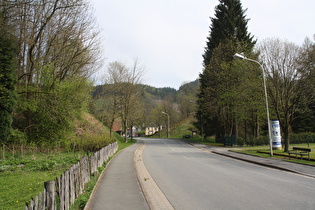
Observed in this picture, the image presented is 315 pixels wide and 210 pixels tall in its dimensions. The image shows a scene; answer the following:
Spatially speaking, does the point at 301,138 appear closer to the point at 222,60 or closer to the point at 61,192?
the point at 222,60

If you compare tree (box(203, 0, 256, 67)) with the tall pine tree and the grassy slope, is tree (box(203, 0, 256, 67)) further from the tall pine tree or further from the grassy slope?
the grassy slope

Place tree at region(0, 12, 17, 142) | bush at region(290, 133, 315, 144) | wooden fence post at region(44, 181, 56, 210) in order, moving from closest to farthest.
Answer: wooden fence post at region(44, 181, 56, 210)
tree at region(0, 12, 17, 142)
bush at region(290, 133, 315, 144)

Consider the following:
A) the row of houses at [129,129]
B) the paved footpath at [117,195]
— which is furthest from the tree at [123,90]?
the paved footpath at [117,195]

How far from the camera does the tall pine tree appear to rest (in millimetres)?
34188

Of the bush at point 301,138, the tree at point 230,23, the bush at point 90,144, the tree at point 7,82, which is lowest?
the bush at point 301,138

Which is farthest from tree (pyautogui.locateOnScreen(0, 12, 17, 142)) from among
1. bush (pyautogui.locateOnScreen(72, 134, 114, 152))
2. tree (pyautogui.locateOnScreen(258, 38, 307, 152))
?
tree (pyautogui.locateOnScreen(258, 38, 307, 152))

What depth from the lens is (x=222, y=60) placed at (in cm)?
3572

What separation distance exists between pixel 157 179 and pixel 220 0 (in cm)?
3706

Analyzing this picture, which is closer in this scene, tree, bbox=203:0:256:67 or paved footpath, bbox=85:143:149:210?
paved footpath, bbox=85:143:149:210

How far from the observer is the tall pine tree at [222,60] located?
34.2m

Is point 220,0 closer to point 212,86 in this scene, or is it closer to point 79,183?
point 212,86

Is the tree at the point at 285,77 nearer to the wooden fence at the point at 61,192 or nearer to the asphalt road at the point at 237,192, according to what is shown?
the asphalt road at the point at 237,192

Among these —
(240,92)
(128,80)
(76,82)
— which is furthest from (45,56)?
(128,80)

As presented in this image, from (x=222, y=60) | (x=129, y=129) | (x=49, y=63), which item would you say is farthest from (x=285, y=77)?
(x=129, y=129)
